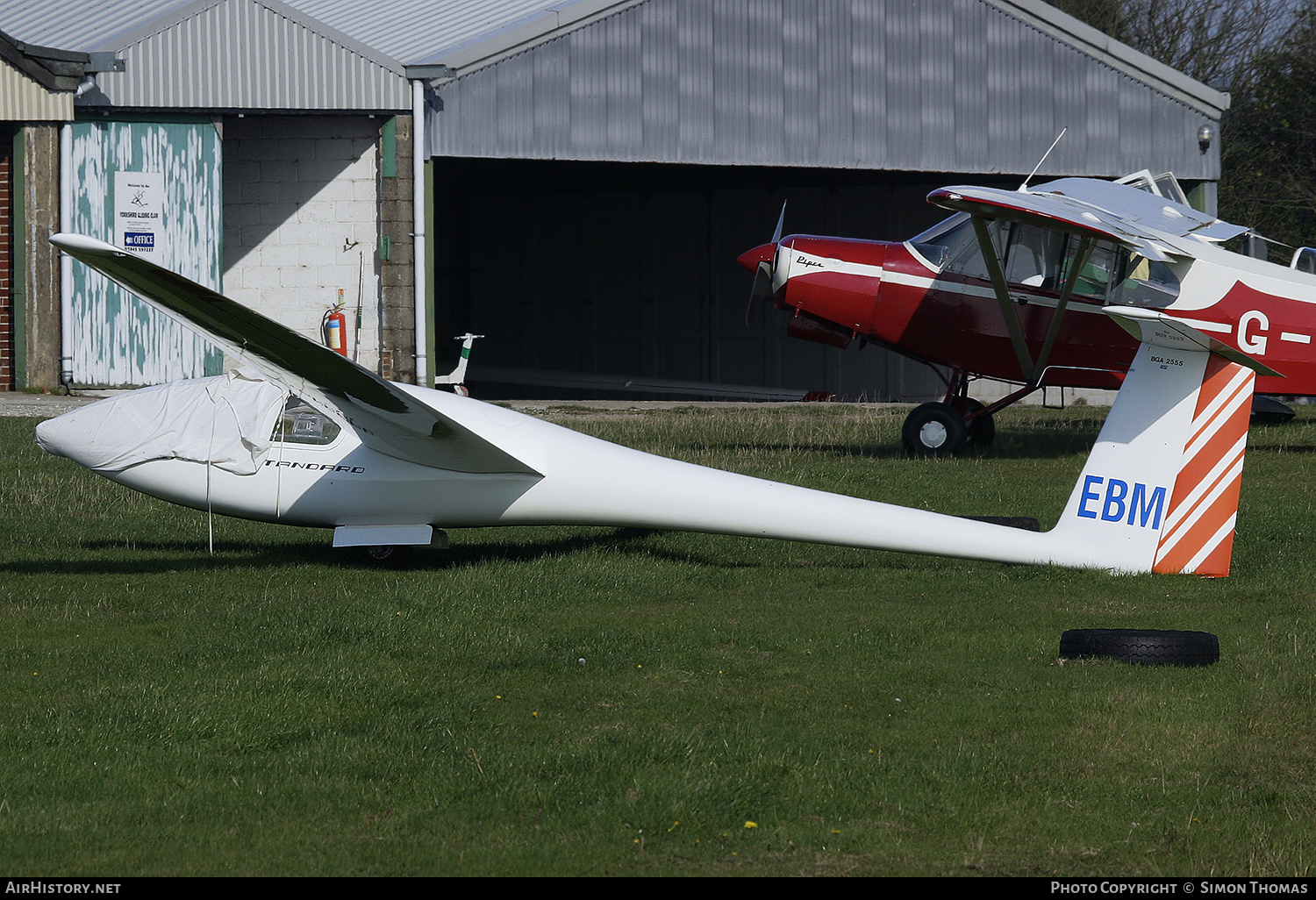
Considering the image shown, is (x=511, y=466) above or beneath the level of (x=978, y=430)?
above

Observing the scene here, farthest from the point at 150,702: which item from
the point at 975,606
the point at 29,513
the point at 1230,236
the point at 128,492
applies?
the point at 1230,236

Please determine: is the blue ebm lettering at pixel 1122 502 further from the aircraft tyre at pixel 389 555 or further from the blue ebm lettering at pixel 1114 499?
the aircraft tyre at pixel 389 555

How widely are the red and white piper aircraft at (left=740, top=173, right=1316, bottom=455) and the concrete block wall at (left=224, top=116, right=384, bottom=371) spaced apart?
1070cm

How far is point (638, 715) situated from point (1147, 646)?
2628mm

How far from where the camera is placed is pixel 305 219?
24.6m

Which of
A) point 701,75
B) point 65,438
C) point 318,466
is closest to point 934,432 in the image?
point 318,466

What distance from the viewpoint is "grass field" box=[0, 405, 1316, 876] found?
455 centimetres

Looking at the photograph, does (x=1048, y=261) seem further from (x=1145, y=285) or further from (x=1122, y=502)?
(x=1122, y=502)

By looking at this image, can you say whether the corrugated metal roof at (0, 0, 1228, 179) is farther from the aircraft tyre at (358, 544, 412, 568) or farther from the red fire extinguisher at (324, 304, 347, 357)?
the aircraft tyre at (358, 544, 412, 568)

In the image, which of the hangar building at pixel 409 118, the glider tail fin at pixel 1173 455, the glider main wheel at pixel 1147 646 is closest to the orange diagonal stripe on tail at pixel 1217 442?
the glider tail fin at pixel 1173 455

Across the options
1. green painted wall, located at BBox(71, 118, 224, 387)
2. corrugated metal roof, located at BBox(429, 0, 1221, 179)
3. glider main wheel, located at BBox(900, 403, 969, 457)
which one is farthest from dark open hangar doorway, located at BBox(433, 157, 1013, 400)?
glider main wheel, located at BBox(900, 403, 969, 457)

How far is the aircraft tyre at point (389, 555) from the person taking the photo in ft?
31.1

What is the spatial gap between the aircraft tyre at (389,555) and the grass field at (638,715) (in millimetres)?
168

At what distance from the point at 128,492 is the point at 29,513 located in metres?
1.21
